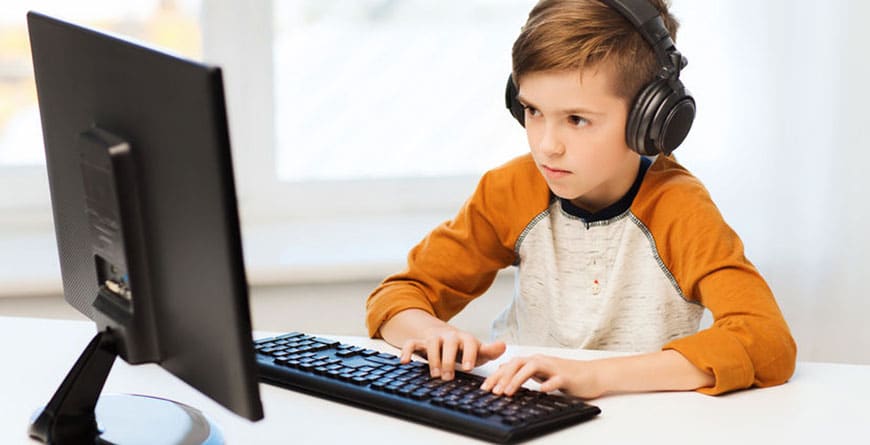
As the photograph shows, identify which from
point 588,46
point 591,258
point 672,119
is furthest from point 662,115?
point 591,258

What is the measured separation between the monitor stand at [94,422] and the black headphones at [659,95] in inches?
24.3

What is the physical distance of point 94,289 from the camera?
106cm

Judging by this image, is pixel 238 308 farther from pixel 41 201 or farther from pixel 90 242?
pixel 41 201

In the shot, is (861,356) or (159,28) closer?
(861,356)

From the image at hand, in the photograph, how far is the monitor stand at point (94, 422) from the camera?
103 centimetres

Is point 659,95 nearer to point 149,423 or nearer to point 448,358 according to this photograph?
point 448,358

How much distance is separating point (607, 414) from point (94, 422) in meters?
Result: 0.48

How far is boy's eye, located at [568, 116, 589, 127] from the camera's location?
4.59ft

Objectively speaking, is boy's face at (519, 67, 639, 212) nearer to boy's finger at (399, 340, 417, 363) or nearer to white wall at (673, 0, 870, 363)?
boy's finger at (399, 340, 417, 363)

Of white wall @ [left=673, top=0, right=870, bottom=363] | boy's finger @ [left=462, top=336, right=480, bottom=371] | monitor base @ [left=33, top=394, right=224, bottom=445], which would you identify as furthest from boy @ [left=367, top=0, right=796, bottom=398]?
white wall @ [left=673, top=0, right=870, bottom=363]

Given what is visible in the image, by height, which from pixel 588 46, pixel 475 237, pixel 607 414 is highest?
pixel 588 46

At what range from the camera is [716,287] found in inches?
53.6

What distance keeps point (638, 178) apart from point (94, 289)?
78 centimetres

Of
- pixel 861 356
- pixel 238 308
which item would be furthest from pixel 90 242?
pixel 861 356
